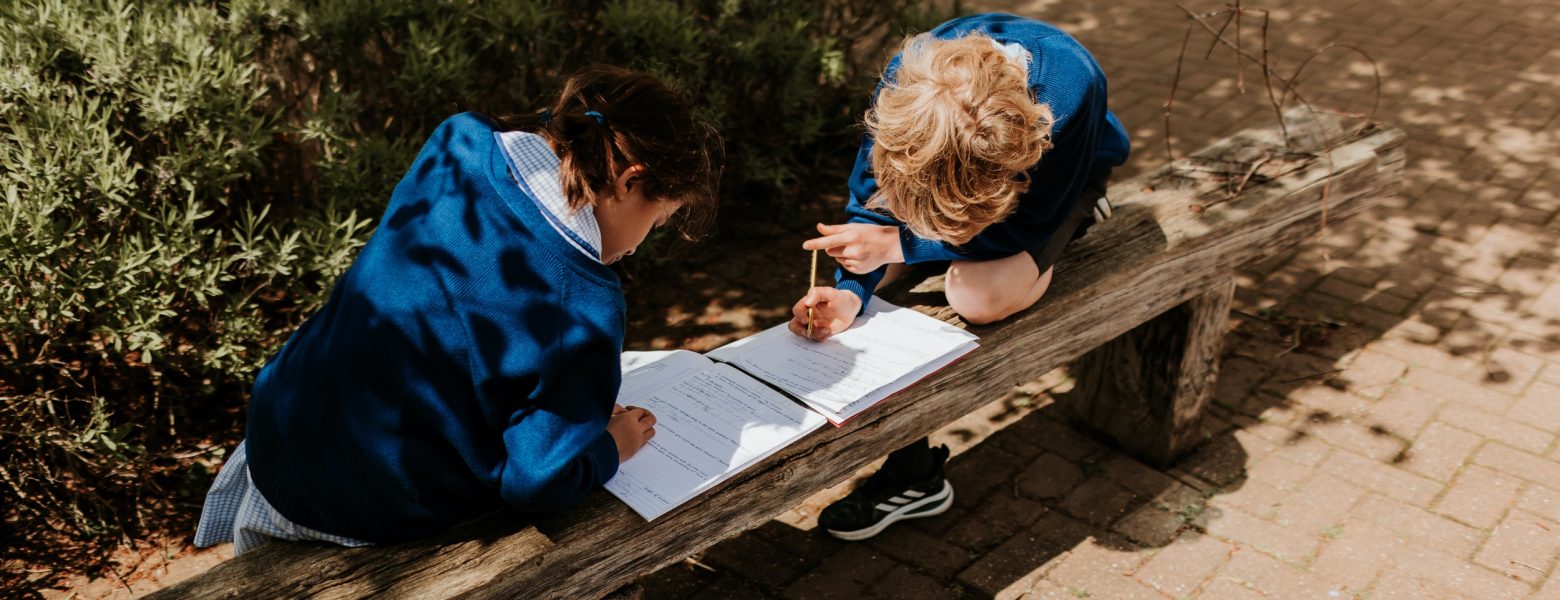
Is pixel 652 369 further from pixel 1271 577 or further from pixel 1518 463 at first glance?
pixel 1518 463

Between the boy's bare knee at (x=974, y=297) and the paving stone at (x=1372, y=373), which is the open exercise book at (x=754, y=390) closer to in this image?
the boy's bare knee at (x=974, y=297)

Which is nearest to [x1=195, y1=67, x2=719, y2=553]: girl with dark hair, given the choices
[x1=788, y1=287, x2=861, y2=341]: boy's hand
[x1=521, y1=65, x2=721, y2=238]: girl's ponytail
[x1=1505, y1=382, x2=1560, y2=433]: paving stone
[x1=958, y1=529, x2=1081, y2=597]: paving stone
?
[x1=521, y1=65, x2=721, y2=238]: girl's ponytail

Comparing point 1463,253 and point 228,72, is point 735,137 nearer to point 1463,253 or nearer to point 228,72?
point 228,72

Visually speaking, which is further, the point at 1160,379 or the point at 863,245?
the point at 1160,379

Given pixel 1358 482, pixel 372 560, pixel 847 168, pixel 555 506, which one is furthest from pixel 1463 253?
pixel 372 560

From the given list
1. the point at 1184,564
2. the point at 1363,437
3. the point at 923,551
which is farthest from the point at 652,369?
the point at 1363,437

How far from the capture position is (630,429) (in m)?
2.62

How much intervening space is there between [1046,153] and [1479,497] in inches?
79.7

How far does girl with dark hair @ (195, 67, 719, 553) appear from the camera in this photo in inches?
87.1

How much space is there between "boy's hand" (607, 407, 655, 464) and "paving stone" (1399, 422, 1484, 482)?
107 inches

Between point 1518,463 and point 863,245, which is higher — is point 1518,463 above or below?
below

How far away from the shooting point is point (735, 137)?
18.2ft

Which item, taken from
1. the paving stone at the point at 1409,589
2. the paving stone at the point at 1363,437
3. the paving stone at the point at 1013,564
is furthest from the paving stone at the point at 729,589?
the paving stone at the point at 1363,437

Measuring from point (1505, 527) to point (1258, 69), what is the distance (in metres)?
4.20
